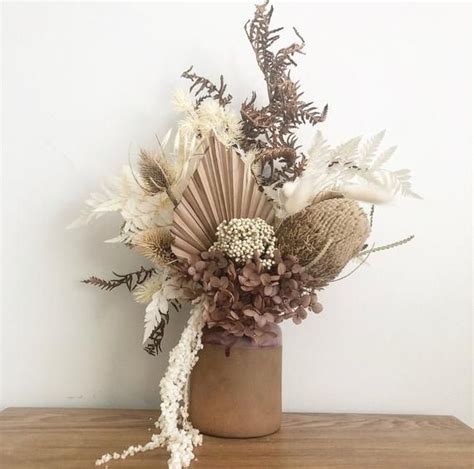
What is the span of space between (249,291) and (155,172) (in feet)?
0.71

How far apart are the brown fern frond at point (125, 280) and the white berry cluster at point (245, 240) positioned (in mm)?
209

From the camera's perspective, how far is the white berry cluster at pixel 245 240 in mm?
732

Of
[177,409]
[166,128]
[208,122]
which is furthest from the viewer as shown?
[166,128]

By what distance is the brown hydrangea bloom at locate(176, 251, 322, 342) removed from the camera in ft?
2.38

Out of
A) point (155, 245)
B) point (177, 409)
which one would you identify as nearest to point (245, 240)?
point (155, 245)

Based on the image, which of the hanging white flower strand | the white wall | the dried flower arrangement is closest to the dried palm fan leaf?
the dried flower arrangement

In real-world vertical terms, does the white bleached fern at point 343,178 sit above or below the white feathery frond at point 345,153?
below

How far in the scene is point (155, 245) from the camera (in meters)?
0.77

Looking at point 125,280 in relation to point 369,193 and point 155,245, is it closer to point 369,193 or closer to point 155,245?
point 155,245

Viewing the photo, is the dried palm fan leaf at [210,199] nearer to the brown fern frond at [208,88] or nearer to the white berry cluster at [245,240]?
the white berry cluster at [245,240]

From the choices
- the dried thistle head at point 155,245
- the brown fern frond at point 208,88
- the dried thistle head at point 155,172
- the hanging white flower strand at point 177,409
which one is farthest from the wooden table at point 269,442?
the brown fern frond at point 208,88

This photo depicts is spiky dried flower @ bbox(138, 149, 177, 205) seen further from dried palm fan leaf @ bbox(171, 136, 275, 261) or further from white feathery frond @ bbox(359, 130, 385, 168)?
white feathery frond @ bbox(359, 130, 385, 168)

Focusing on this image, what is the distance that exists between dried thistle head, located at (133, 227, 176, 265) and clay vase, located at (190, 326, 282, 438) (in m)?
0.13

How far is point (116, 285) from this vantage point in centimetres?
90
